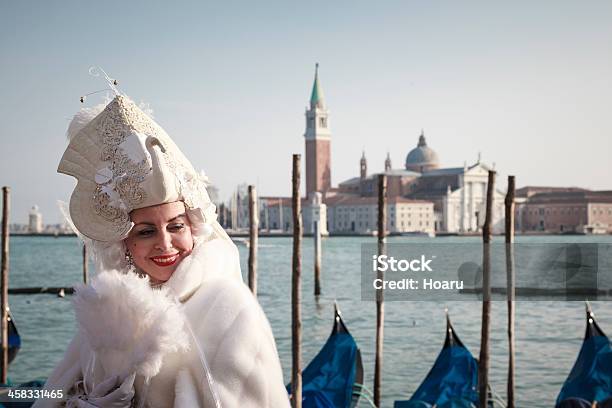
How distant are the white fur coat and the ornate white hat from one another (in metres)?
0.06

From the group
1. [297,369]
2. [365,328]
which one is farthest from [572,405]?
[365,328]

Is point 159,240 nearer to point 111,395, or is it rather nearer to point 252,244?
point 111,395

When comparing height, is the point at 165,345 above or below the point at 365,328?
above

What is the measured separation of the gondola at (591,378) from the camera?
3699 mm

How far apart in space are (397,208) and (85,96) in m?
Result: 41.4

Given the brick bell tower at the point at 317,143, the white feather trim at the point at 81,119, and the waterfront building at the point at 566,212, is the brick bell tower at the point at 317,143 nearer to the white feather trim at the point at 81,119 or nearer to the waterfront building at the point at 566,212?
the waterfront building at the point at 566,212

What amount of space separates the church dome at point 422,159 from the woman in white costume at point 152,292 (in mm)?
47385

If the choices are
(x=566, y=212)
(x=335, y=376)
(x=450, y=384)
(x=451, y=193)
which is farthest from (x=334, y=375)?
(x=566, y=212)

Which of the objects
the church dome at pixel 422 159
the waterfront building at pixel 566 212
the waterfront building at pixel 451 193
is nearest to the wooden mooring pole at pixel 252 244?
the waterfront building at pixel 451 193

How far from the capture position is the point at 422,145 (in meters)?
48.4

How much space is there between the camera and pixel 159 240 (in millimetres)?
734

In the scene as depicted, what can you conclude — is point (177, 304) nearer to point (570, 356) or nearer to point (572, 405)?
point (572, 405)

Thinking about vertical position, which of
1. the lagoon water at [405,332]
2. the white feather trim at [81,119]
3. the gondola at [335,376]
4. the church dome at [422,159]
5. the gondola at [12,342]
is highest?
the church dome at [422,159]

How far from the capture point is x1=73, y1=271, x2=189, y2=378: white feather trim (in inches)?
25.8
